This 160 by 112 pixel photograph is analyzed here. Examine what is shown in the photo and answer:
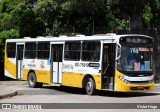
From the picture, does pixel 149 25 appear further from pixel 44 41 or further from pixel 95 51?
pixel 95 51

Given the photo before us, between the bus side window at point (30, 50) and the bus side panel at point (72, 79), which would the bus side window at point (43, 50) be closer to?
the bus side window at point (30, 50)

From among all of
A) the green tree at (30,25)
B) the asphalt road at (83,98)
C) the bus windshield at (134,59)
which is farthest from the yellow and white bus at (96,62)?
the green tree at (30,25)

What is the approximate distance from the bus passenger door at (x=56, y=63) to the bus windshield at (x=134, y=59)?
446 cm

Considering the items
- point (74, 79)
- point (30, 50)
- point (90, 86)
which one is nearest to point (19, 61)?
point (30, 50)

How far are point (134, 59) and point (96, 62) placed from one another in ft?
5.85

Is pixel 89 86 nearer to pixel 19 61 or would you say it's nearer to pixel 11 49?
pixel 19 61

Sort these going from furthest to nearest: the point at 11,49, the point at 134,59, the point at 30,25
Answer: the point at 30,25 < the point at 11,49 < the point at 134,59

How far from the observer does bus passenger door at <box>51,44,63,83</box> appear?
22.0 metres

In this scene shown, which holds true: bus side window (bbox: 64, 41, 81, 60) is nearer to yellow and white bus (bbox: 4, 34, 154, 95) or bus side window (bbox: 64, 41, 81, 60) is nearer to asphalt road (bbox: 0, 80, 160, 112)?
yellow and white bus (bbox: 4, 34, 154, 95)

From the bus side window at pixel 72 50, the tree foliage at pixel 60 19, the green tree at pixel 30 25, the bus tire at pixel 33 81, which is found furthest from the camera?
the green tree at pixel 30 25

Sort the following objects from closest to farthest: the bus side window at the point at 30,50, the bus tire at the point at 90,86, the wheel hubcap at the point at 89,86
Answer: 1. the bus tire at the point at 90,86
2. the wheel hubcap at the point at 89,86
3. the bus side window at the point at 30,50

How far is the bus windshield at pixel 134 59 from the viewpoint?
18391 mm

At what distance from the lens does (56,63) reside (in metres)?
22.2

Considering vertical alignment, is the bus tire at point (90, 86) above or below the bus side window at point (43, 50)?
below
